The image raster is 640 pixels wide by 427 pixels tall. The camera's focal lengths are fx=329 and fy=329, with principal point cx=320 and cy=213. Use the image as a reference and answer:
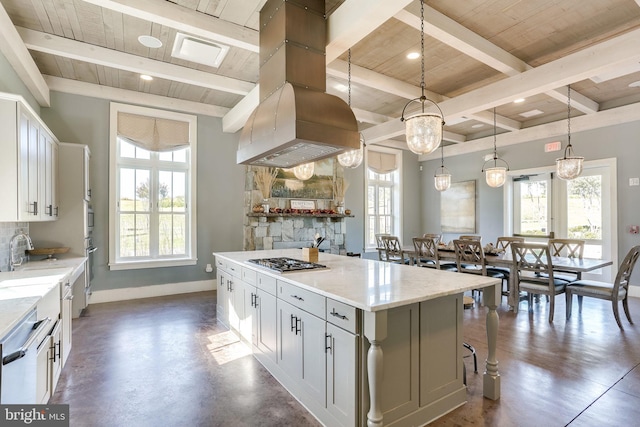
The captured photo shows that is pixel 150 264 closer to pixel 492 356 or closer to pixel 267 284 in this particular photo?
pixel 267 284

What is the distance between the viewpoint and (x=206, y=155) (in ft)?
19.1

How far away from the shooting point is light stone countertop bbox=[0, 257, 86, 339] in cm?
160

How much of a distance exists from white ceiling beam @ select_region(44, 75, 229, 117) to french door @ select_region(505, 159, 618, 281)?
19.9ft

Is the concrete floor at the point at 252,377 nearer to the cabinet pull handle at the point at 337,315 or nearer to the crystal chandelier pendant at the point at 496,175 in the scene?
the cabinet pull handle at the point at 337,315

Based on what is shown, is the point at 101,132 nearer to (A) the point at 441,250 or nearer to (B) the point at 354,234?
(B) the point at 354,234

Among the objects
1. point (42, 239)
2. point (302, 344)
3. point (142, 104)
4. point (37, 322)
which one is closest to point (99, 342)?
point (42, 239)

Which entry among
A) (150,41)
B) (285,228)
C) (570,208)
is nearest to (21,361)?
(150,41)

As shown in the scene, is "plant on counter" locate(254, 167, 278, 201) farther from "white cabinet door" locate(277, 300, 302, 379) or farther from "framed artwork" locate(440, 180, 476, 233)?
"framed artwork" locate(440, 180, 476, 233)

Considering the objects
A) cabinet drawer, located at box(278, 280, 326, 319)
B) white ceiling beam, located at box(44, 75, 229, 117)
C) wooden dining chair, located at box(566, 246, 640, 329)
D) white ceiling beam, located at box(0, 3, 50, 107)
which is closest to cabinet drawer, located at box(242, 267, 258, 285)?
cabinet drawer, located at box(278, 280, 326, 319)

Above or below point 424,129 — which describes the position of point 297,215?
below

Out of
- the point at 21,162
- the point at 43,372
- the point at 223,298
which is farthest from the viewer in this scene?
the point at 223,298

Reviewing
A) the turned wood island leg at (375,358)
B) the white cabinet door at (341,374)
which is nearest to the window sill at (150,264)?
the white cabinet door at (341,374)

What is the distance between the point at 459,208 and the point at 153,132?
21.7 feet

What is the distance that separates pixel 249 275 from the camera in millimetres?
3156
